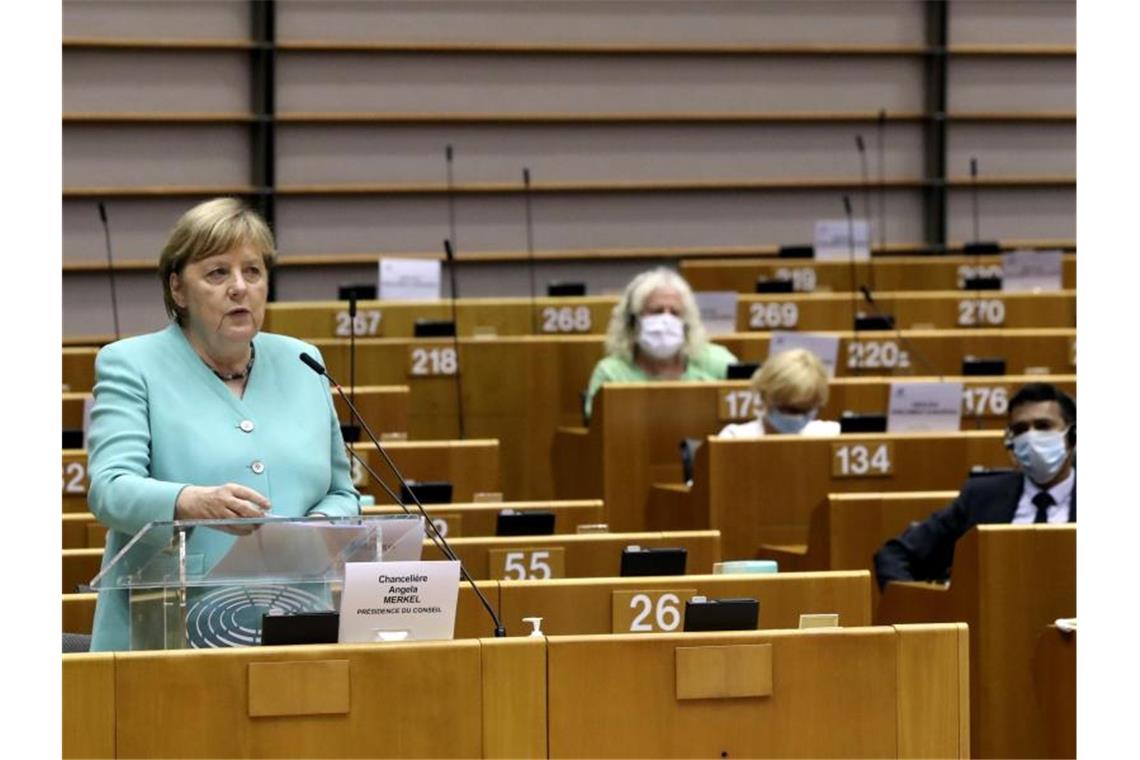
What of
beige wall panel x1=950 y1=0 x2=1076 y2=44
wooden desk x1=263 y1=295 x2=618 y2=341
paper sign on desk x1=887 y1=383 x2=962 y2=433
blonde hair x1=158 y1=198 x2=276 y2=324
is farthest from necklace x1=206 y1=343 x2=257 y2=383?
beige wall panel x1=950 y1=0 x2=1076 y2=44

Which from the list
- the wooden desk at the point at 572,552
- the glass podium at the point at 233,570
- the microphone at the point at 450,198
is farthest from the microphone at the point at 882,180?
the glass podium at the point at 233,570

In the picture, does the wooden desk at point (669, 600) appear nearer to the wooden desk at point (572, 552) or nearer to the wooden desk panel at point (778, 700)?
the wooden desk at point (572, 552)

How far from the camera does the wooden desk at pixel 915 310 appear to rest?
30.7ft

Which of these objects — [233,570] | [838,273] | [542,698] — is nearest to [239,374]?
[233,570]

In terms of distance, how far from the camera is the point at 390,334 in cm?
893

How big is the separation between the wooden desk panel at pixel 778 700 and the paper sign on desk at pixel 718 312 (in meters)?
6.00

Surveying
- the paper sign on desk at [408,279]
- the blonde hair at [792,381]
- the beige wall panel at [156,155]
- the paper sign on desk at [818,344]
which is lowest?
the blonde hair at [792,381]

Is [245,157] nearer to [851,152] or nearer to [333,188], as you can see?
[333,188]

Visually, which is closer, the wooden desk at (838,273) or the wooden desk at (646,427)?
the wooden desk at (646,427)

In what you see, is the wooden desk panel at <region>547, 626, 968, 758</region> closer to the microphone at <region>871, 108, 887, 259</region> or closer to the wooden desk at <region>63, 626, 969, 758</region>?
the wooden desk at <region>63, 626, 969, 758</region>

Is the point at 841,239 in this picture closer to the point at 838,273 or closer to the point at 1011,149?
the point at 838,273

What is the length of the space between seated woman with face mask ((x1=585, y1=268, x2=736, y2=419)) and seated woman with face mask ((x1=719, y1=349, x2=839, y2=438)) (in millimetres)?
1053

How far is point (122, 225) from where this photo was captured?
10422 mm

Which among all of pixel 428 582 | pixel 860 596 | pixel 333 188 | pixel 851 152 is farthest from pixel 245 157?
pixel 428 582
